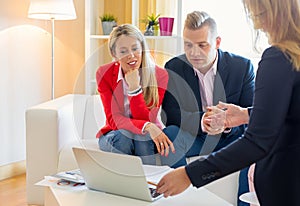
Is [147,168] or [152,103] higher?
[152,103]

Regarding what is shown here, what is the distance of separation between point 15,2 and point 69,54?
0.54m

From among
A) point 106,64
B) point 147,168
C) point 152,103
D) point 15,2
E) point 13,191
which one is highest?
point 15,2

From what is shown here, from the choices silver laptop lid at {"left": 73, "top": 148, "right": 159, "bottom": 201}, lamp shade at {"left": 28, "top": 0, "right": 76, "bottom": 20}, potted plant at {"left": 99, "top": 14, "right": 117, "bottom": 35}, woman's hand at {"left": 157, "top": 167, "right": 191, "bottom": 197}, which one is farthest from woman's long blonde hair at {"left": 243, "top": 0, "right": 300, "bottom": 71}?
potted plant at {"left": 99, "top": 14, "right": 117, "bottom": 35}

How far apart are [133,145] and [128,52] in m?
0.39

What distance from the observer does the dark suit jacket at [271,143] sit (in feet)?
2.93

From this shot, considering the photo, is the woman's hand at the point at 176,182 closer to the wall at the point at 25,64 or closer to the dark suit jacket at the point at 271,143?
the dark suit jacket at the point at 271,143

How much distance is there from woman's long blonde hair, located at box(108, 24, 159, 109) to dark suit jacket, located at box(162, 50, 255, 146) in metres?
0.12

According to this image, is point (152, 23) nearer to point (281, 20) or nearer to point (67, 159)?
point (67, 159)

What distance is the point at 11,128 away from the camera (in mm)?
2875

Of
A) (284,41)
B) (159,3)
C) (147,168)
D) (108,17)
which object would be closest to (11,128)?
(108,17)

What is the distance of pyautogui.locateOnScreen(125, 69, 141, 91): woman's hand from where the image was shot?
1.70 metres

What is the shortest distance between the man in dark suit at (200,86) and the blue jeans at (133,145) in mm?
106

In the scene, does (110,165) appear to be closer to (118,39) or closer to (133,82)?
(133,82)

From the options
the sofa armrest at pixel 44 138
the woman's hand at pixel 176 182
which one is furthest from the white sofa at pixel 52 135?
the woman's hand at pixel 176 182
